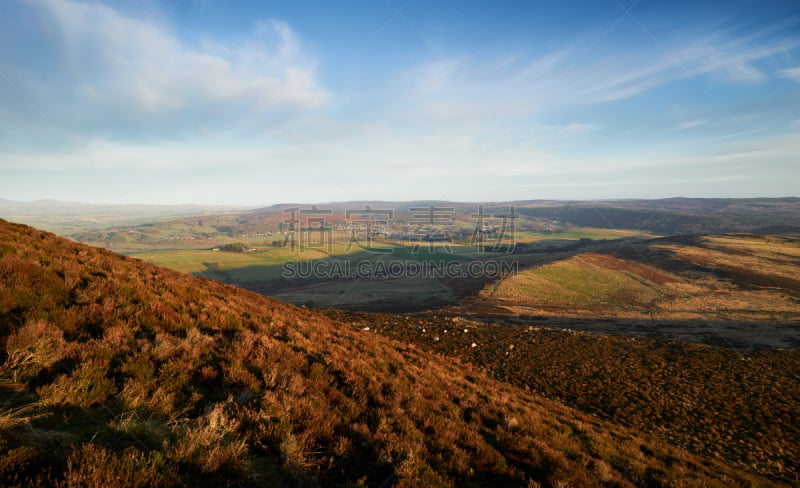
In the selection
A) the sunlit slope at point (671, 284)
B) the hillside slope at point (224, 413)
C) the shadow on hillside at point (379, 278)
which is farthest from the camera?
the shadow on hillside at point (379, 278)

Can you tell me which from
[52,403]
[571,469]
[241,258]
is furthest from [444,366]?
[241,258]

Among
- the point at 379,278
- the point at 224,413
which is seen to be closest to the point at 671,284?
the point at 379,278

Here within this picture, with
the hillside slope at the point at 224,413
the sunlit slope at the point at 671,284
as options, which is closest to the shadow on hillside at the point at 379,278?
the sunlit slope at the point at 671,284

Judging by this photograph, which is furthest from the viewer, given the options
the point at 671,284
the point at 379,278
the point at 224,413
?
the point at 379,278

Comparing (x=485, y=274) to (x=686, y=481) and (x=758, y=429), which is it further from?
(x=686, y=481)

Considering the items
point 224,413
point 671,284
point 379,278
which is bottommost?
point 379,278

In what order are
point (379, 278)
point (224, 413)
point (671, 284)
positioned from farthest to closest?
1. point (379, 278)
2. point (671, 284)
3. point (224, 413)

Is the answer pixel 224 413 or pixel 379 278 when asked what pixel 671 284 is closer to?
pixel 379 278

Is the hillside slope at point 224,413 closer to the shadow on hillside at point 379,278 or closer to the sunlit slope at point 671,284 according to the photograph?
the sunlit slope at point 671,284
